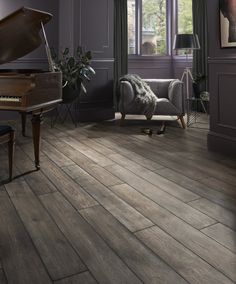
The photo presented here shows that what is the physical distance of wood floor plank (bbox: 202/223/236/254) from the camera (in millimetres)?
1858

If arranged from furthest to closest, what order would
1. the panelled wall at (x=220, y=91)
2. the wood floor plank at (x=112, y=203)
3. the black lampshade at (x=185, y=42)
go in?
1. the black lampshade at (x=185, y=42)
2. the panelled wall at (x=220, y=91)
3. the wood floor plank at (x=112, y=203)

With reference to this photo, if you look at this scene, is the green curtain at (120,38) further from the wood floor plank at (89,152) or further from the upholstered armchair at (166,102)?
the wood floor plank at (89,152)

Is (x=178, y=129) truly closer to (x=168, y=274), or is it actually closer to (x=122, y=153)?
(x=122, y=153)

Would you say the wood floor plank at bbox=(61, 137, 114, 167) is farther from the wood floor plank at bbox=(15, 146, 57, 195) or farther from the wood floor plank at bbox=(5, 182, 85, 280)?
the wood floor plank at bbox=(5, 182, 85, 280)

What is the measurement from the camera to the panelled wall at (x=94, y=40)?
5859mm

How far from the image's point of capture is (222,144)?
150 inches

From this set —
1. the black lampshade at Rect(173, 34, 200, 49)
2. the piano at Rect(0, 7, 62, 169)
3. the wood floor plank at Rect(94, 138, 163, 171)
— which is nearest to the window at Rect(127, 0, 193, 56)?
the black lampshade at Rect(173, 34, 200, 49)

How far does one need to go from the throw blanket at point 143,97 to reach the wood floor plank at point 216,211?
294cm

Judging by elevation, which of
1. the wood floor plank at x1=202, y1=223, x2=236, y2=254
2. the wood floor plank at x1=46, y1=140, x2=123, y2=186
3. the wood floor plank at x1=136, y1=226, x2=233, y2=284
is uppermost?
the wood floor plank at x1=46, y1=140, x2=123, y2=186

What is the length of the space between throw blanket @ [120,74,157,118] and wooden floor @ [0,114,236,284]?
142 cm

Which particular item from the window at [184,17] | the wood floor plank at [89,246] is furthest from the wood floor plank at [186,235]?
the window at [184,17]

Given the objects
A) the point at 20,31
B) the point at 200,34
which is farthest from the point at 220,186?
the point at 200,34

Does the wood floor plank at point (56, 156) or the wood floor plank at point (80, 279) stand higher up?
the wood floor plank at point (56, 156)

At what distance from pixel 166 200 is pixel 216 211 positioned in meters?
0.37
